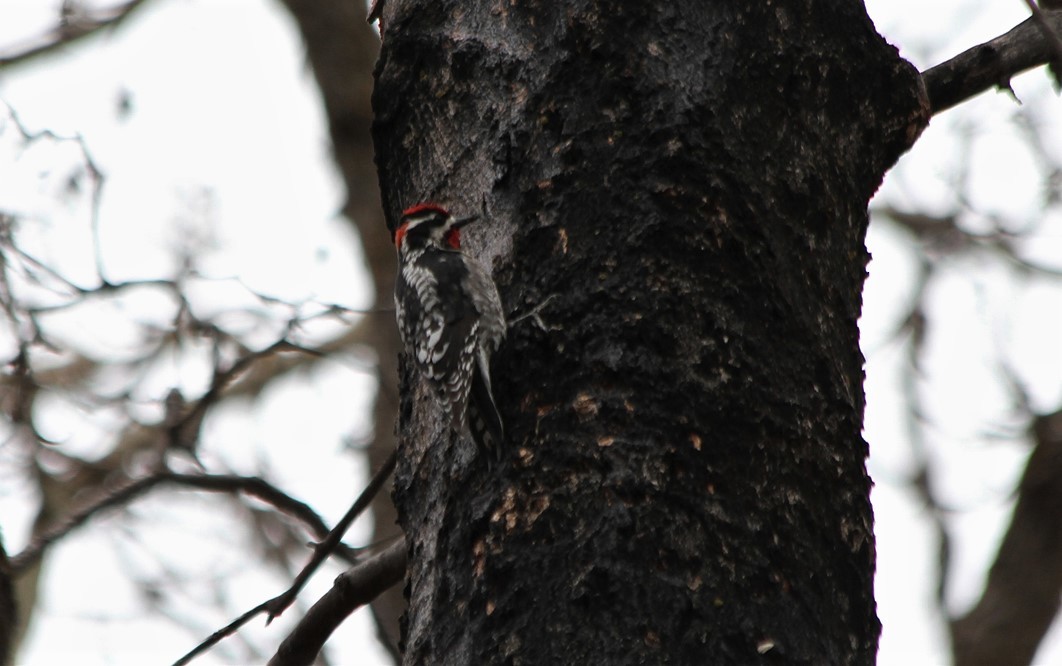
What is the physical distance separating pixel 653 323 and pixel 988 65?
140 centimetres

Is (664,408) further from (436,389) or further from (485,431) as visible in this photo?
(436,389)

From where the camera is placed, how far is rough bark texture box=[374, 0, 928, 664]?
86.7 inches

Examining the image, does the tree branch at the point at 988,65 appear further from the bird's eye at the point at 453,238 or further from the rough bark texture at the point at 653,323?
the bird's eye at the point at 453,238

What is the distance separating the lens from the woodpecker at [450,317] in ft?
8.74

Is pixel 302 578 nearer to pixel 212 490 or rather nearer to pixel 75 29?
pixel 212 490

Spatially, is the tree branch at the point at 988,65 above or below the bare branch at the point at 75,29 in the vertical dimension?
below

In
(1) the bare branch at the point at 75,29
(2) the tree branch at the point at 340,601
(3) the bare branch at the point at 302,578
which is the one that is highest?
(1) the bare branch at the point at 75,29

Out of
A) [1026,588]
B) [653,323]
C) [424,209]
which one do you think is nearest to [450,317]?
[424,209]

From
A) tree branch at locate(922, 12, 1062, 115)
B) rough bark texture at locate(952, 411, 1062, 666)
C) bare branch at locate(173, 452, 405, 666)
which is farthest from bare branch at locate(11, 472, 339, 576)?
rough bark texture at locate(952, 411, 1062, 666)

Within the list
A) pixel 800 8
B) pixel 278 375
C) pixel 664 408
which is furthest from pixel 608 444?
pixel 278 375

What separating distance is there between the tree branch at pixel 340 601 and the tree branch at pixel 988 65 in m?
A: 1.90

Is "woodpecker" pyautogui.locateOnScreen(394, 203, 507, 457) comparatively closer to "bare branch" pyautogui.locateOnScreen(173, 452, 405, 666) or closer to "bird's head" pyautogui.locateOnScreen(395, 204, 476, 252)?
"bird's head" pyautogui.locateOnScreen(395, 204, 476, 252)

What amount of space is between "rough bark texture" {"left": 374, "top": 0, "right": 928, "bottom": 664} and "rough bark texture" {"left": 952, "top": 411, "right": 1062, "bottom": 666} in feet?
11.3

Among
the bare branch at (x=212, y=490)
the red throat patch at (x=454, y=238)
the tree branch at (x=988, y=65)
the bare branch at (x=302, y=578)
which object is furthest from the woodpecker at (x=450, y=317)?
the tree branch at (x=988, y=65)
